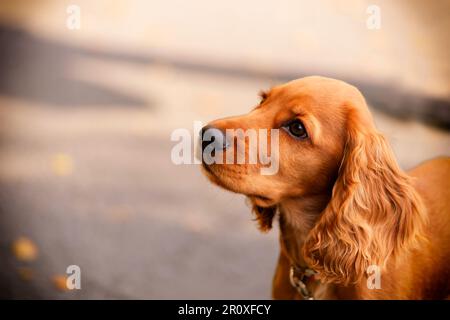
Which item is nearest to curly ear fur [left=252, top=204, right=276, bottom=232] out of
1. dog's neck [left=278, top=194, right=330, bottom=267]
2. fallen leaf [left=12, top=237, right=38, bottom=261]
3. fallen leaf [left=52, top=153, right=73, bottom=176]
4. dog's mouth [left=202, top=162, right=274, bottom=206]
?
dog's neck [left=278, top=194, right=330, bottom=267]

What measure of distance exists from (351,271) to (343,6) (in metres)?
1.05

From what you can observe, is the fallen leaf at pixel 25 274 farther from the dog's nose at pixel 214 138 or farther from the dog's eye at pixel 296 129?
the dog's eye at pixel 296 129

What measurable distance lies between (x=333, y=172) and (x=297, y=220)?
232mm

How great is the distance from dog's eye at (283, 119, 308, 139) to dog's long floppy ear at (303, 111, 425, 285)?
143 millimetres

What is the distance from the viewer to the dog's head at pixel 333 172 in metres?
1.54

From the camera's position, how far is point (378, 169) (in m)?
1.57

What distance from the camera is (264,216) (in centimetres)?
185

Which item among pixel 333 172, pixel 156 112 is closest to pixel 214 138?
pixel 333 172

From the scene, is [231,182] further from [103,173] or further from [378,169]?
[103,173]

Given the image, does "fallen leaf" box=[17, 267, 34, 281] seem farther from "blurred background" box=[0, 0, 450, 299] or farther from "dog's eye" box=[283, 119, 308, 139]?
"dog's eye" box=[283, 119, 308, 139]

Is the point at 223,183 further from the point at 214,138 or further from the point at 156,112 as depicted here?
the point at 156,112

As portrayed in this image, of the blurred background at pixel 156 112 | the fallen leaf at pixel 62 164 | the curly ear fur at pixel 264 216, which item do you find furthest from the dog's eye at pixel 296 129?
the fallen leaf at pixel 62 164

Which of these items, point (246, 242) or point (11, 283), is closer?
Result: point (11, 283)
